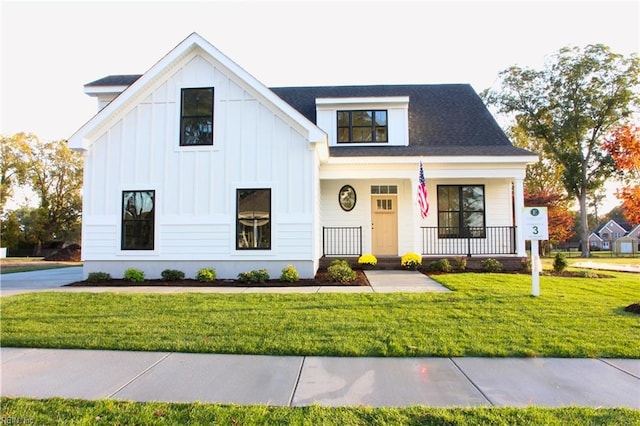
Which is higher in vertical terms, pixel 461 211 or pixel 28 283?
pixel 461 211

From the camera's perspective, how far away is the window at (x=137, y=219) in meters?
10.4

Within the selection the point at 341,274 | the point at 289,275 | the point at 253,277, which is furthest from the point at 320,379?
the point at 253,277

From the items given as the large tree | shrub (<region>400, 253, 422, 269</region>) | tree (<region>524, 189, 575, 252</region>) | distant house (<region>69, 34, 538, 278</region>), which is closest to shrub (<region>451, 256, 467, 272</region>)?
shrub (<region>400, 253, 422, 269</region>)

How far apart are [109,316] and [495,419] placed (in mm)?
5709

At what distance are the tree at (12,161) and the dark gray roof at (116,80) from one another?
21.1 metres

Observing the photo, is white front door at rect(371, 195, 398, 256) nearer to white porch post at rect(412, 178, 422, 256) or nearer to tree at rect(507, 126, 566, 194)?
white porch post at rect(412, 178, 422, 256)

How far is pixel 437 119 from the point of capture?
15141mm

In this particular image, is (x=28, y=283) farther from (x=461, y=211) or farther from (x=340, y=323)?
(x=461, y=211)

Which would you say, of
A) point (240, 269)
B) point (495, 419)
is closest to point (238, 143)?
point (240, 269)

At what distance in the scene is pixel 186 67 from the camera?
1066cm

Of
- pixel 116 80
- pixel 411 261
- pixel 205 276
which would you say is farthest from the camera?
pixel 116 80

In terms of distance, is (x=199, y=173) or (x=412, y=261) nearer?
(x=199, y=173)

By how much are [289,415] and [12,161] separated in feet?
116

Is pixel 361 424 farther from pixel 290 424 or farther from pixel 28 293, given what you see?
pixel 28 293
